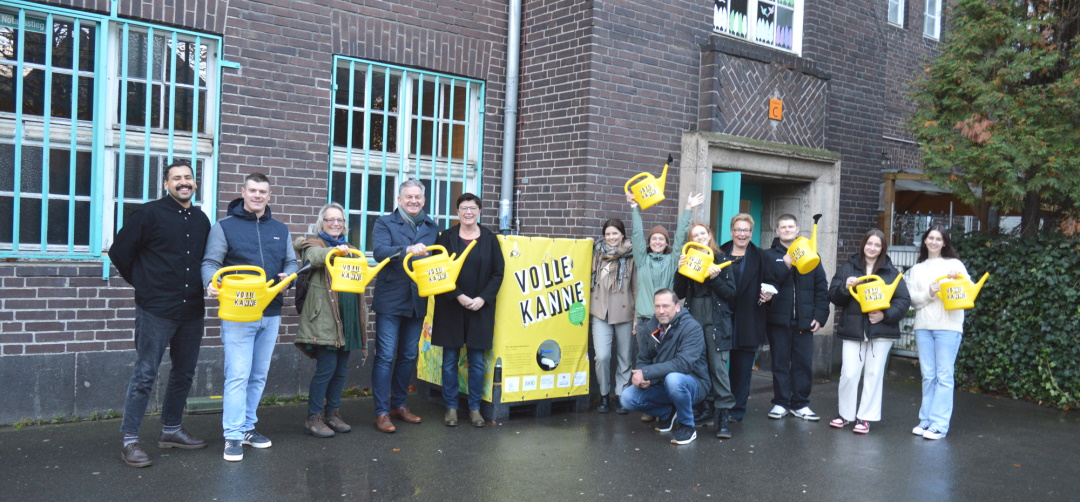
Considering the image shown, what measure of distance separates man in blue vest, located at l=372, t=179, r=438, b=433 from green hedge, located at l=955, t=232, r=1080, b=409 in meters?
5.90

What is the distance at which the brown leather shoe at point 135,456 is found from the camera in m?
5.39

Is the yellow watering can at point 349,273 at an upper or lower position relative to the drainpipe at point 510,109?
lower

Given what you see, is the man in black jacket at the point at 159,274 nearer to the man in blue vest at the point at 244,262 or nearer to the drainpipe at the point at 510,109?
the man in blue vest at the point at 244,262

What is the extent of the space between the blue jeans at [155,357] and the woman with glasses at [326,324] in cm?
74

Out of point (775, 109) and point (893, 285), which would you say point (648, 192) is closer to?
point (893, 285)

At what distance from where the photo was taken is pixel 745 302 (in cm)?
712

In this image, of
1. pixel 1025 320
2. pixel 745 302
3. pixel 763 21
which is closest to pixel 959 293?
pixel 745 302

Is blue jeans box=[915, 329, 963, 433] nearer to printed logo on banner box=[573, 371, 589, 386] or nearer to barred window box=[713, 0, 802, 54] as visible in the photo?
printed logo on banner box=[573, 371, 589, 386]

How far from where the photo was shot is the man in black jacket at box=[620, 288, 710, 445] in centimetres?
654

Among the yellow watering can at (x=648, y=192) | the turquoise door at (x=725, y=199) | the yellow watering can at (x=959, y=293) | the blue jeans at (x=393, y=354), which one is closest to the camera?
the blue jeans at (x=393, y=354)

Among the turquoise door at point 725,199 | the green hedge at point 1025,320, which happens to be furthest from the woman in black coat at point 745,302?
the green hedge at point 1025,320

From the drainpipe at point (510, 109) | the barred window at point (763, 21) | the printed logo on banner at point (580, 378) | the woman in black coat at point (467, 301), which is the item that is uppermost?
the barred window at point (763, 21)

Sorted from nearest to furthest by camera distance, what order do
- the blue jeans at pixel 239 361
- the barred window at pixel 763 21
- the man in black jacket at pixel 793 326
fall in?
the blue jeans at pixel 239 361, the man in black jacket at pixel 793 326, the barred window at pixel 763 21

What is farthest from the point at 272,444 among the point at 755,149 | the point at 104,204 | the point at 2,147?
the point at 755,149
